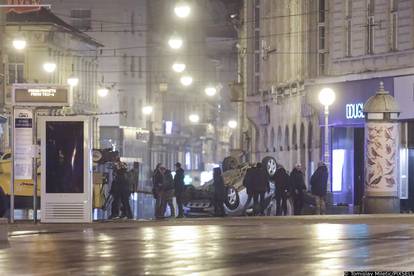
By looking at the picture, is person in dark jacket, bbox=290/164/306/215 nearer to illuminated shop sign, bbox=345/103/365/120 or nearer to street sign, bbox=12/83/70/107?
→ illuminated shop sign, bbox=345/103/365/120

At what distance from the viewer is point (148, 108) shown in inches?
3615

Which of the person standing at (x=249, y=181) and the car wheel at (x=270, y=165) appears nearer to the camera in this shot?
the person standing at (x=249, y=181)

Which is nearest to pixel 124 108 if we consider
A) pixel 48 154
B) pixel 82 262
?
pixel 48 154

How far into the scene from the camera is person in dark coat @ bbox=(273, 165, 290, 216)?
37969 millimetres

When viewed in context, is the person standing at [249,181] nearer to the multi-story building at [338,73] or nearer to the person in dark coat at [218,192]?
the person in dark coat at [218,192]

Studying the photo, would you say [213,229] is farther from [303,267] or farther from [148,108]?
[148,108]

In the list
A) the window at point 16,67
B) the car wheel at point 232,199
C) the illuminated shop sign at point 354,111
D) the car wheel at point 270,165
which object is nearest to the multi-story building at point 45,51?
the window at point 16,67

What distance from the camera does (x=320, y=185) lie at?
3806 cm

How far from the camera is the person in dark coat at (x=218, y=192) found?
38000mm

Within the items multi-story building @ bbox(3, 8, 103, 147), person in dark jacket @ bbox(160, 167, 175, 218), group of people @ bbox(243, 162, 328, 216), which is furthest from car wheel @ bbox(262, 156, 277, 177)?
multi-story building @ bbox(3, 8, 103, 147)

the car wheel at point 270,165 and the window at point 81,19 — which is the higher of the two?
the window at point 81,19

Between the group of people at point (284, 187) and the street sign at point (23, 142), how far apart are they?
8058mm

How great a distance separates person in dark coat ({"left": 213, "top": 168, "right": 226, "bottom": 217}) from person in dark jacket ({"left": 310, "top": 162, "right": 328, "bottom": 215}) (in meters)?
2.80

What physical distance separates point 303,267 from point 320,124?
30.1m
